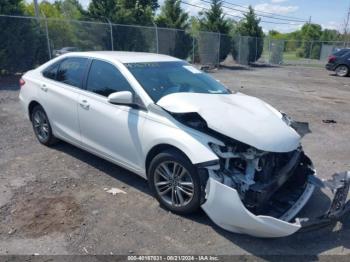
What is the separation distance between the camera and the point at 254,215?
9.95 ft

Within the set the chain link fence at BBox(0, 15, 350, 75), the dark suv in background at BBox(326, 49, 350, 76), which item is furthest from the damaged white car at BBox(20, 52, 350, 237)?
the dark suv in background at BBox(326, 49, 350, 76)

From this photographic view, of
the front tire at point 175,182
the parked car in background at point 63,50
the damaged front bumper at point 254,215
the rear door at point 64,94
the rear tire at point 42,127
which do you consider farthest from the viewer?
the parked car in background at point 63,50

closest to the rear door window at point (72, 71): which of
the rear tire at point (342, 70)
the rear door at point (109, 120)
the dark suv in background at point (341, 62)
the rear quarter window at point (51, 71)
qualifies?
the rear quarter window at point (51, 71)

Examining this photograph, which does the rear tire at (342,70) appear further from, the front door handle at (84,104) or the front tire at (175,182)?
the front tire at (175,182)

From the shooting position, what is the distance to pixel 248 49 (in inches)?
1134

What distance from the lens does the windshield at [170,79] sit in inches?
162

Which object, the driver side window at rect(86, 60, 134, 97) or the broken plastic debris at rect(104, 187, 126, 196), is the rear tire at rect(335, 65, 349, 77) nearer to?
the driver side window at rect(86, 60, 134, 97)

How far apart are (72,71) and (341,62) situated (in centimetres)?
1957

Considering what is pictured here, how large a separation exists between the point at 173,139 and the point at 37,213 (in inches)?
68.7

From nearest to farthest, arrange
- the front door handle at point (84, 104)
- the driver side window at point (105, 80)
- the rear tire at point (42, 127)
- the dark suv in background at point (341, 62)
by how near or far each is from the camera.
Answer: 1. the driver side window at point (105, 80)
2. the front door handle at point (84, 104)
3. the rear tire at point (42, 127)
4. the dark suv in background at point (341, 62)

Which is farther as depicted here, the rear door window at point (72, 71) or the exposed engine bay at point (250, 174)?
the rear door window at point (72, 71)

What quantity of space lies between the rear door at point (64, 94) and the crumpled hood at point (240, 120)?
160 cm

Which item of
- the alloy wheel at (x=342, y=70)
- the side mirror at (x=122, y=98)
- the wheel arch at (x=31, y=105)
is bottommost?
the alloy wheel at (x=342, y=70)

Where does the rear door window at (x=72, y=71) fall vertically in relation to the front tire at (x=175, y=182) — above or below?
above
